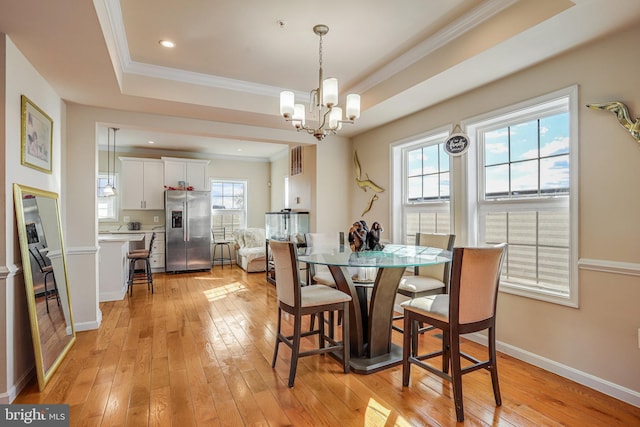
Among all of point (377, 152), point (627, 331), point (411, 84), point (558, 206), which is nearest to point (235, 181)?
point (377, 152)

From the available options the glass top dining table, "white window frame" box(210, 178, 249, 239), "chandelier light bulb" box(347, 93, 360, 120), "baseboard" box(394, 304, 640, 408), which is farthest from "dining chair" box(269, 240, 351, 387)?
"white window frame" box(210, 178, 249, 239)

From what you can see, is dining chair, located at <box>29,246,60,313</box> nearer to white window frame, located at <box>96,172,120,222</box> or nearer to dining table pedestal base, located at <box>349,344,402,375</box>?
dining table pedestal base, located at <box>349,344,402,375</box>

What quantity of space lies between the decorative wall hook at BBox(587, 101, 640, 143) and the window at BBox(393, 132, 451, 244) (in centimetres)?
142

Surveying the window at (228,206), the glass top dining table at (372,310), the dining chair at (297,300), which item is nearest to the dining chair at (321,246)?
the glass top dining table at (372,310)

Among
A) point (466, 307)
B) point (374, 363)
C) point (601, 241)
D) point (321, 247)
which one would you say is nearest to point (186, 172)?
point (321, 247)

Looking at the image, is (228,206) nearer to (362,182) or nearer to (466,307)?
(362,182)

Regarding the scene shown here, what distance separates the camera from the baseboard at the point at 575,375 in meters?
2.06

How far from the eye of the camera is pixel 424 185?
12.6 feet

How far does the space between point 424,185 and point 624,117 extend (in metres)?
1.92

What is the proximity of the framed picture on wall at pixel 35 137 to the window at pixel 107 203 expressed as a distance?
4.24 meters

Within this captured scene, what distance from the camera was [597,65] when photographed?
7.25 ft

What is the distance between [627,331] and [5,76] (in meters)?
4.21

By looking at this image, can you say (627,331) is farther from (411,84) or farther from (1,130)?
(1,130)

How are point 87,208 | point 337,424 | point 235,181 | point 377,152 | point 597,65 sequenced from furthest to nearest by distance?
point 235,181, point 377,152, point 87,208, point 597,65, point 337,424
